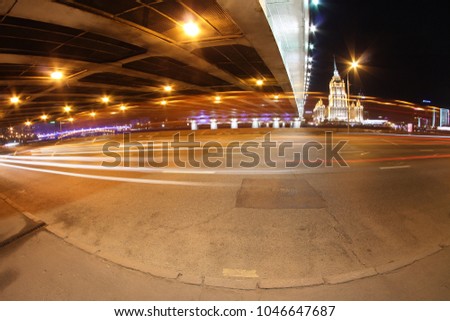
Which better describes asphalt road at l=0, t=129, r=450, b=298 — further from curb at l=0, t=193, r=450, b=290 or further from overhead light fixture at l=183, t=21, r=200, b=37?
overhead light fixture at l=183, t=21, r=200, b=37

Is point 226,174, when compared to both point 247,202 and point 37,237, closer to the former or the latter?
point 247,202

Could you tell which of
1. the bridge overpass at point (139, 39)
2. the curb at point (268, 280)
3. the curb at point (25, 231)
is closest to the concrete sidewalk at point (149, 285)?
the curb at point (268, 280)

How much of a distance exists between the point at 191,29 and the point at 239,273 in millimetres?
10609

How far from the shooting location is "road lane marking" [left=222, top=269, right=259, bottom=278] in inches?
155

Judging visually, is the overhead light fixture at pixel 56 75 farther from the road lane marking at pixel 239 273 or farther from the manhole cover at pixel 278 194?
the road lane marking at pixel 239 273

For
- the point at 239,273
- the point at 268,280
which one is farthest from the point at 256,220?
the point at 268,280

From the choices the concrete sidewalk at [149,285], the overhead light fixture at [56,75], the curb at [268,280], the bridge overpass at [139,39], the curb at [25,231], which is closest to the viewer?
the concrete sidewalk at [149,285]

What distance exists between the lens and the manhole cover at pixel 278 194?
655 centimetres

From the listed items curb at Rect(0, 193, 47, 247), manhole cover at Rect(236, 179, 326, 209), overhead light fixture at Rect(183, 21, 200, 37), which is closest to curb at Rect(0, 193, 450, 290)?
manhole cover at Rect(236, 179, 326, 209)

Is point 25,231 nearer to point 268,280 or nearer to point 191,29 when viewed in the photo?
point 268,280

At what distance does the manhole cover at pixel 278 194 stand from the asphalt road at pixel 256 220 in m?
0.03

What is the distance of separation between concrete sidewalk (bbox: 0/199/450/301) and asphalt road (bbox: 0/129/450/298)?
0.13m

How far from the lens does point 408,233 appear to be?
16.6 feet

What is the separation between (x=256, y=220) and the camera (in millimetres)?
5723
